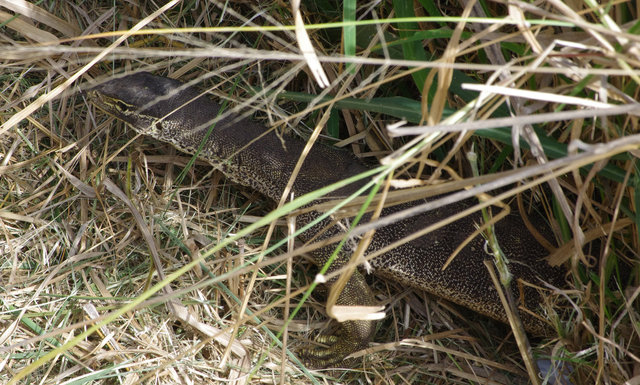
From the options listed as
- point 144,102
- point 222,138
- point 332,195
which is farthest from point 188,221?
point 332,195

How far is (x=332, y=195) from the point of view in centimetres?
201

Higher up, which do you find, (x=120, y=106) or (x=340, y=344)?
(x=120, y=106)

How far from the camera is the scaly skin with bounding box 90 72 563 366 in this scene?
195 cm

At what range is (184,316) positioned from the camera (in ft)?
6.69

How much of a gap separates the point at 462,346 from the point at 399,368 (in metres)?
0.26

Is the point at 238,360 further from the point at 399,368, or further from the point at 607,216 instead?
the point at 607,216

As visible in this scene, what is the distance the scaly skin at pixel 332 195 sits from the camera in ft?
6.41

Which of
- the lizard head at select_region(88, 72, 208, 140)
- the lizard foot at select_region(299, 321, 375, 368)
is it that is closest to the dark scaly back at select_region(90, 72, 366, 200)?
the lizard head at select_region(88, 72, 208, 140)

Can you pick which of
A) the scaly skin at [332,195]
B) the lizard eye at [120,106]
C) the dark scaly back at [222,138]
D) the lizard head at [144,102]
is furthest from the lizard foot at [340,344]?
the lizard eye at [120,106]

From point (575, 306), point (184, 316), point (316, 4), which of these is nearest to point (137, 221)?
point (184, 316)

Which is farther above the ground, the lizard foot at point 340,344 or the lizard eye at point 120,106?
the lizard eye at point 120,106

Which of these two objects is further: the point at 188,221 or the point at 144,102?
the point at 188,221

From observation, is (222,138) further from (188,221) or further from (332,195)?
(332,195)

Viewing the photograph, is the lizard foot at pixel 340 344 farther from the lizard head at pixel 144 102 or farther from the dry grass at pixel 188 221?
the lizard head at pixel 144 102
